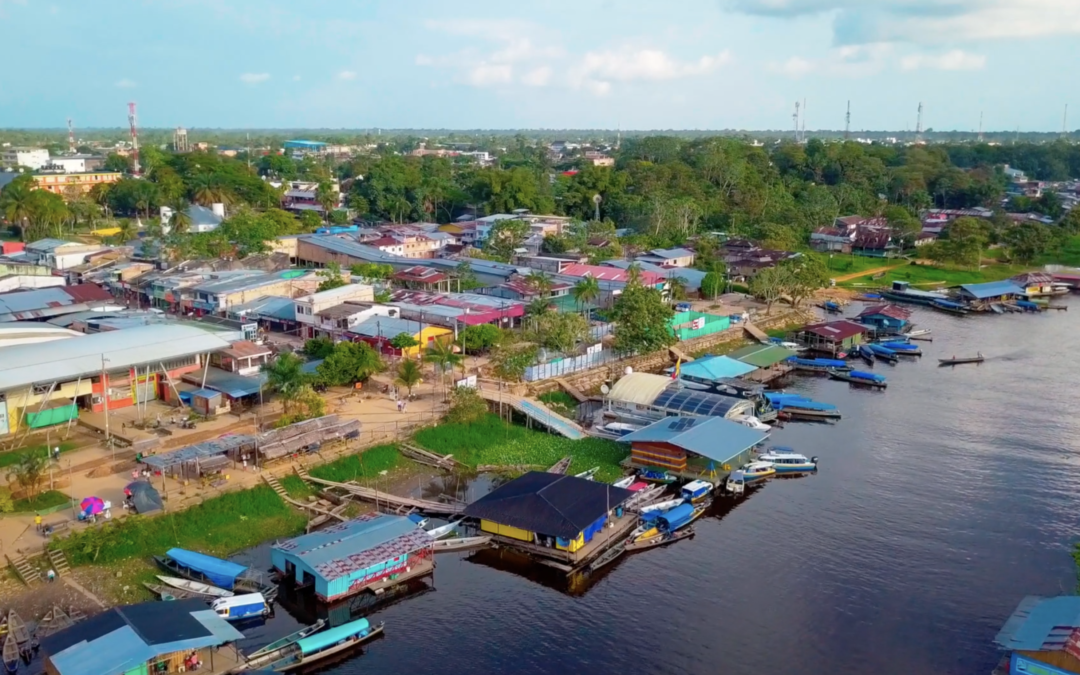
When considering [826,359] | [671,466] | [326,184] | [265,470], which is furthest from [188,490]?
[326,184]

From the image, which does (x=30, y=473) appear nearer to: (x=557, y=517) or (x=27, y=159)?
(x=557, y=517)

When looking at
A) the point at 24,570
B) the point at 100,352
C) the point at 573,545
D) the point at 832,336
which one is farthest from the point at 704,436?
the point at 100,352

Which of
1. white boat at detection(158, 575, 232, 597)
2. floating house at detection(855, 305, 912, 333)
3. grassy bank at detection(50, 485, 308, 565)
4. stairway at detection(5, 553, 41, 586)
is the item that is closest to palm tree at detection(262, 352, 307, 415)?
grassy bank at detection(50, 485, 308, 565)

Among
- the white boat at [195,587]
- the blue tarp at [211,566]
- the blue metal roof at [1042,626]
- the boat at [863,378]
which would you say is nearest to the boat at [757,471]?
the blue metal roof at [1042,626]

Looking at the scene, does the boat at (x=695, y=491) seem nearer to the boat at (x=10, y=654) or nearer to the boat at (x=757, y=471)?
the boat at (x=757, y=471)

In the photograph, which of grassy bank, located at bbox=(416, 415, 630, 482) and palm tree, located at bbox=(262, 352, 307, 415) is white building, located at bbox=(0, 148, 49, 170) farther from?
grassy bank, located at bbox=(416, 415, 630, 482)

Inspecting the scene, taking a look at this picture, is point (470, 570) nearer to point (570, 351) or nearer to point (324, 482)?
point (324, 482)
